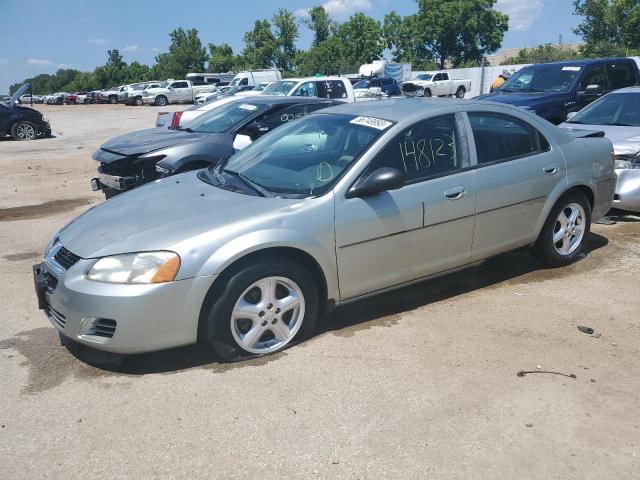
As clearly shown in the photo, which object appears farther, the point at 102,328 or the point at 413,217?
the point at 413,217

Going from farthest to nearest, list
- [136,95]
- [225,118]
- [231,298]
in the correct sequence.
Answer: [136,95], [225,118], [231,298]

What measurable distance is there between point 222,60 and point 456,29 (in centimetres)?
3170

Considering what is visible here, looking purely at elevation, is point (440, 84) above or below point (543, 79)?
below

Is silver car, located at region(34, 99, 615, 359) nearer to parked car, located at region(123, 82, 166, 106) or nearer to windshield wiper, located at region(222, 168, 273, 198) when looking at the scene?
windshield wiper, located at region(222, 168, 273, 198)

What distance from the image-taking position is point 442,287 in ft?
17.1

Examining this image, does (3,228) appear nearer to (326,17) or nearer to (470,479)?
(470,479)

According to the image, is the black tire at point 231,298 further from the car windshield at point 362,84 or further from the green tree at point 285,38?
the green tree at point 285,38

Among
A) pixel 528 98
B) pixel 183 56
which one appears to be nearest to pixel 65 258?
pixel 528 98

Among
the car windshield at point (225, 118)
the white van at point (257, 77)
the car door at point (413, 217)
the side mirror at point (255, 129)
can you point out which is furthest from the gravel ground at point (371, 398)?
the white van at point (257, 77)

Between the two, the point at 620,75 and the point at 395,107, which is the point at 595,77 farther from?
the point at 395,107

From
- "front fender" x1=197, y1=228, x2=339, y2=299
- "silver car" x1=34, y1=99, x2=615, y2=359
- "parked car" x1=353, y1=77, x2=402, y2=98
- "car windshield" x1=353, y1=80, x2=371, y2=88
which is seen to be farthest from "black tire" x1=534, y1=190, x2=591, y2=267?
"car windshield" x1=353, y1=80, x2=371, y2=88

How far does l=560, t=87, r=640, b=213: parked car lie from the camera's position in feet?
22.9

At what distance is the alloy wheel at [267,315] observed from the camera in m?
3.77

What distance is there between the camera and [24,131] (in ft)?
65.1
